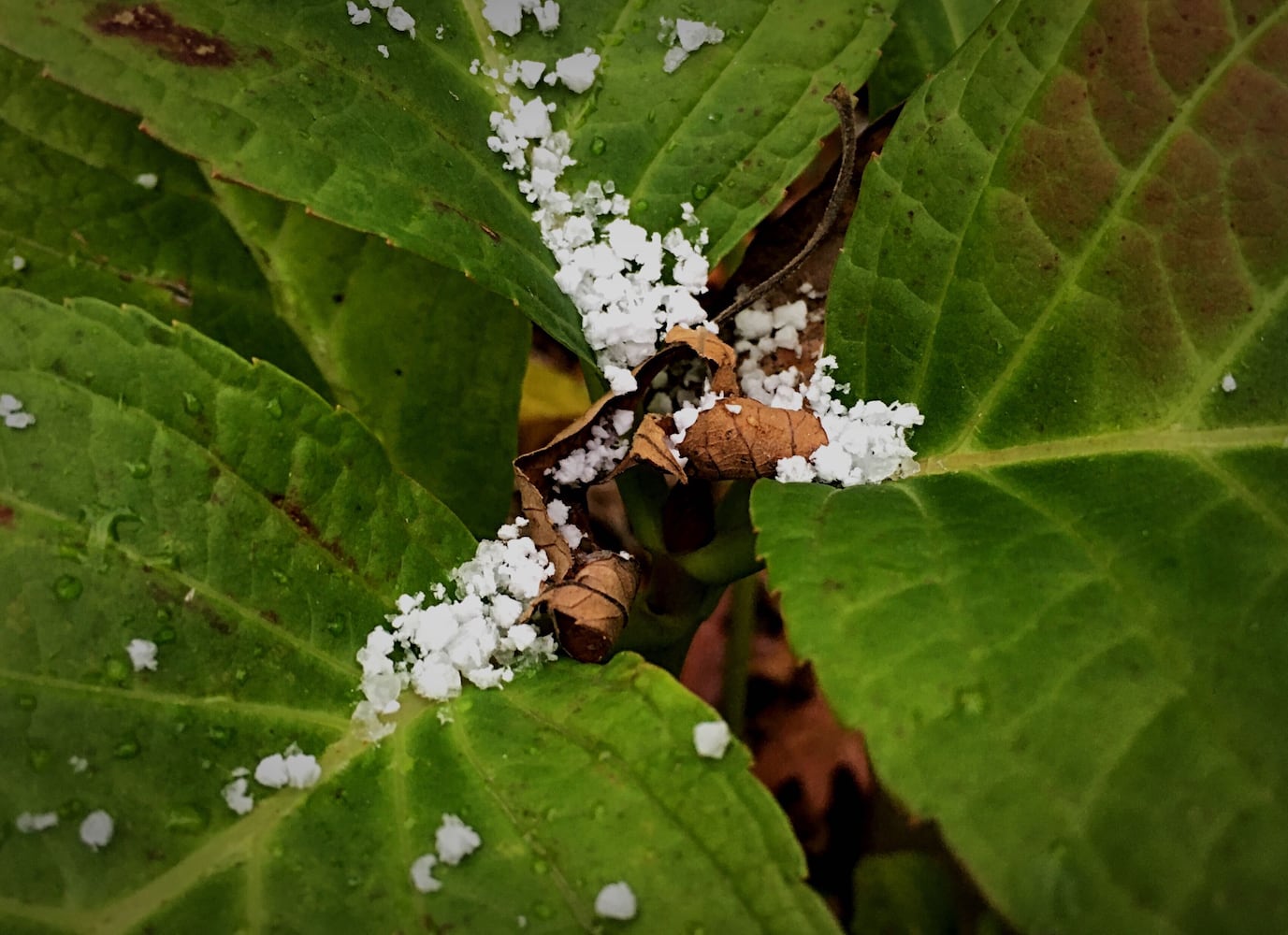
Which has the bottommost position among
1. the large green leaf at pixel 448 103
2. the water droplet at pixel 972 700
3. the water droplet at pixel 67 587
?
the water droplet at pixel 67 587

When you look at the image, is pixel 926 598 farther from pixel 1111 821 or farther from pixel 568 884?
pixel 568 884

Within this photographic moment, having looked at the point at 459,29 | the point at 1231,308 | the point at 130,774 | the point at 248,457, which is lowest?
the point at 130,774

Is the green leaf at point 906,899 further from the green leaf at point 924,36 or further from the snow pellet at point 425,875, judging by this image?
the green leaf at point 924,36

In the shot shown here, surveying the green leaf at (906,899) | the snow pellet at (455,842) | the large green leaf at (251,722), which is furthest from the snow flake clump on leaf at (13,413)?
the green leaf at (906,899)

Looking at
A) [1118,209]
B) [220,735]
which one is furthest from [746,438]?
[220,735]

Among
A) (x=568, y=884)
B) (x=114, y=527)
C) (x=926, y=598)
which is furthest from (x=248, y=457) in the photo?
(x=926, y=598)

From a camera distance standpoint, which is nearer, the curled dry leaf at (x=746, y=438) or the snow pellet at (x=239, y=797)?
the snow pellet at (x=239, y=797)
